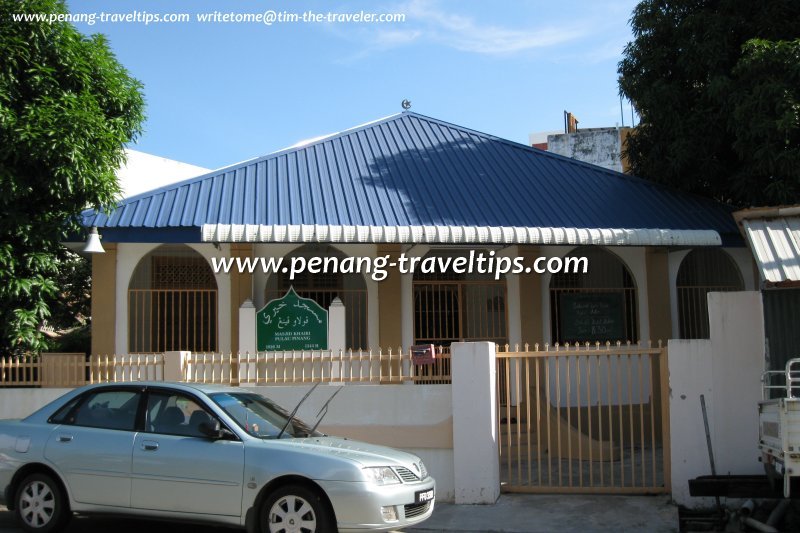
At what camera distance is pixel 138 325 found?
13.3 metres

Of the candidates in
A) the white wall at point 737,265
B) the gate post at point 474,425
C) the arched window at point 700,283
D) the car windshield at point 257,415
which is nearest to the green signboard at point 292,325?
the gate post at point 474,425

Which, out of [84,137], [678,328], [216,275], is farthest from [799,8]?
[84,137]

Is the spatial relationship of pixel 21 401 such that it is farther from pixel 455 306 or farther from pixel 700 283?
pixel 700 283

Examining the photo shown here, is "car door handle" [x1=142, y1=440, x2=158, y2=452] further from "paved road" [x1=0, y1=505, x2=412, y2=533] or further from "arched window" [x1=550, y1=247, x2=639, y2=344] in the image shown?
"arched window" [x1=550, y1=247, x2=639, y2=344]

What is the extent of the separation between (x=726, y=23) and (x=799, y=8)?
1157 mm

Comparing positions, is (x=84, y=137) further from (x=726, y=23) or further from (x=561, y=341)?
(x=726, y=23)

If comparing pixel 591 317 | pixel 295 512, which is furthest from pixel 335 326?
pixel 591 317

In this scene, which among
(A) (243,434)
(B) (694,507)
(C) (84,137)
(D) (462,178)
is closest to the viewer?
(A) (243,434)

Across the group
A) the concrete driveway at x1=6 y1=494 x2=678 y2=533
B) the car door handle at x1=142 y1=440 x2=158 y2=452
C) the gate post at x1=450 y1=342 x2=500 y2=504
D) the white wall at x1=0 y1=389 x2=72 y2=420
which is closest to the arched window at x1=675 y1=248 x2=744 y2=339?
the concrete driveway at x1=6 y1=494 x2=678 y2=533

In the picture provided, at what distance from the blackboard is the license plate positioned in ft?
24.2

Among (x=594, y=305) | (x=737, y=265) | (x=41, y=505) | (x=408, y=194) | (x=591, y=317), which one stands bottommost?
(x=41, y=505)

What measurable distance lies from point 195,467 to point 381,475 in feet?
5.19

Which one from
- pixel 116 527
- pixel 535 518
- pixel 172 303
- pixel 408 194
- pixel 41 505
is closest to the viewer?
pixel 41 505

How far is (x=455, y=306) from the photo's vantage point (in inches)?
546
